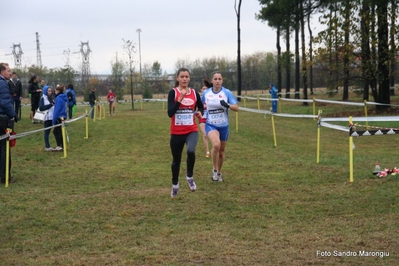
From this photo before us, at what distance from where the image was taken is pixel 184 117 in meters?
8.89

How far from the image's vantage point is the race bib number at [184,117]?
349 inches

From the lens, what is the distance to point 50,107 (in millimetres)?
16453

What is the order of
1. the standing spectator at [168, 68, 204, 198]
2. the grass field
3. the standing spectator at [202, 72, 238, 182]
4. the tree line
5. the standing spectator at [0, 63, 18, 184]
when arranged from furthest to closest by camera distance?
the tree line → the standing spectator at [202, 72, 238, 182] → the standing spectator at [0, 63, 18, 184] → the standing spectator at [168, 68, 204, 198] → the grass field

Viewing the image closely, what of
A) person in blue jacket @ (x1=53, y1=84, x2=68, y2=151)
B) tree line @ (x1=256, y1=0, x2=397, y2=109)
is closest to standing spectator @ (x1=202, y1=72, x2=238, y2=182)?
person in blue jacket @ (x1=53, y1=84, x2=68, y2=151)

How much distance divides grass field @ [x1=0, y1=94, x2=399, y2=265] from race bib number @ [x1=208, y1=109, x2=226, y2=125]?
1.19 meters

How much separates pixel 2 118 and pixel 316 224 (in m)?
6.21

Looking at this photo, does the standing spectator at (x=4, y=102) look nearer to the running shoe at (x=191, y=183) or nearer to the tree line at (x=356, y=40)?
the running shoe at (x=191, y=183)

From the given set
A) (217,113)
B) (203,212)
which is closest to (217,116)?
(217,113)

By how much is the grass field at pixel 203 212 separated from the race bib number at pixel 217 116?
46.9 inches

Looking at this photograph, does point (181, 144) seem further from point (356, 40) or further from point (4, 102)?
point (356, 40)

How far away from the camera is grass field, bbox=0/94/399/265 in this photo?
5.94 meters

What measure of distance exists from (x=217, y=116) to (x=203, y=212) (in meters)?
2.94

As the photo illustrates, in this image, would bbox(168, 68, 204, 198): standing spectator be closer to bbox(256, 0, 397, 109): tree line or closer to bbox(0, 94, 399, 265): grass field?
bbox(0, 94, 399, 265): grass field

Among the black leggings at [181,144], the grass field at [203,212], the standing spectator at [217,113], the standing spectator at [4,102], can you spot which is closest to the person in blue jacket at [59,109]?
the grass field at [203,212]
